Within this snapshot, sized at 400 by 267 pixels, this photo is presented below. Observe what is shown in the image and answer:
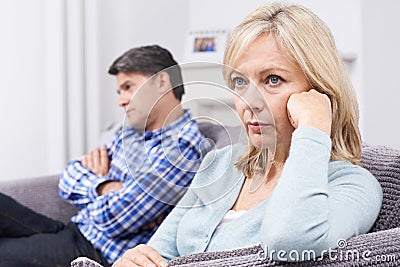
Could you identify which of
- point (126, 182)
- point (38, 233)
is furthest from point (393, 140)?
point (38, 233)

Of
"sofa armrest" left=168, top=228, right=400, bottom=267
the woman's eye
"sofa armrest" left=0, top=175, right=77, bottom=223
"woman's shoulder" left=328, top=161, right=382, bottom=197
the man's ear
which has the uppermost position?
the woman's eye

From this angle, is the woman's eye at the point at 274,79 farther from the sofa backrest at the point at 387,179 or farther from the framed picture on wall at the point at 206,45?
the framed picture on wall at the point at 206,45

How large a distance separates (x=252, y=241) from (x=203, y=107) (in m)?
0.26

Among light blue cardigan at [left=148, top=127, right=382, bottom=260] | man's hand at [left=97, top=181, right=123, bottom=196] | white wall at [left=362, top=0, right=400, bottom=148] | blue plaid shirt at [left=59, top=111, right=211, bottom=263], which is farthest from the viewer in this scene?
white wall at [left=362, top=0, right=400, bottom=148]

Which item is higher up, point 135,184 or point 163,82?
point 163,82

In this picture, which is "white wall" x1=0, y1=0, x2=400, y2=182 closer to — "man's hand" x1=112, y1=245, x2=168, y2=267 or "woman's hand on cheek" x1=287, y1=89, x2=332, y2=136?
"woman's hand on cheek" x1=287, y1=89, x2=332, y2=136

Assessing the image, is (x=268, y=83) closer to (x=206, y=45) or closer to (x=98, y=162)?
(x=98, y=162)

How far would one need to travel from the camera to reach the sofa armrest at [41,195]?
2.29 metres

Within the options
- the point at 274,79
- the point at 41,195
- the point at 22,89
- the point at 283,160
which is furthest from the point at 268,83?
the point at 22,89

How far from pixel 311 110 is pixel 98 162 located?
130 cm

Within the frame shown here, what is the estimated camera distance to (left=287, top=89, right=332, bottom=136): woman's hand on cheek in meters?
1.09

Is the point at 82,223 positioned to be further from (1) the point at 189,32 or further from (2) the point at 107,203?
(1) the point at 189,32

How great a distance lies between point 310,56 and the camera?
1.17 metres

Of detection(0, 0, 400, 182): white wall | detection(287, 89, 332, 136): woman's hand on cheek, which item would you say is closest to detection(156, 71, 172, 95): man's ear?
detection(287, 89, 332, 136): woman's hand on cheek
